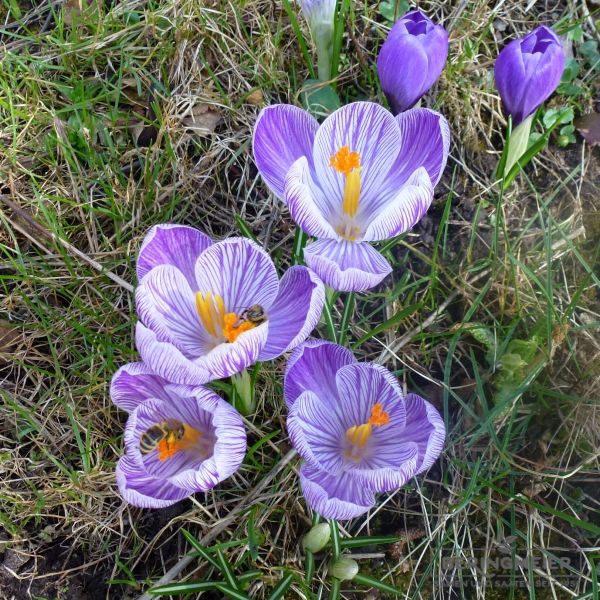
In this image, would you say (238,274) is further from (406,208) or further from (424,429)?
(424,429)

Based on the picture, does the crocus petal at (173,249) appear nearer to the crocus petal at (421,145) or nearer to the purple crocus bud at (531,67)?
the crocus petal at (421,145)

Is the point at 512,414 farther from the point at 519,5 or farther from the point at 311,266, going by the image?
the point at 519,5

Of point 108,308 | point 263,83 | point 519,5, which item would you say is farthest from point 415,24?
point 108,308

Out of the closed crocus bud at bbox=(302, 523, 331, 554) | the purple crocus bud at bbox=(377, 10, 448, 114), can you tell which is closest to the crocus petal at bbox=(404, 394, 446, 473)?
the closed crocus bud at bbox=(302, 523, 331, 554)

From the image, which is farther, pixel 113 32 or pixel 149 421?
pixel 113 32

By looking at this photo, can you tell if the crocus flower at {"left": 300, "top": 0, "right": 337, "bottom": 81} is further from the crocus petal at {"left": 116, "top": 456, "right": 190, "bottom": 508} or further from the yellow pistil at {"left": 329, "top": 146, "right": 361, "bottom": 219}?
the crocus petal at {"left": 116, "top": 456, "right": 190, "bottom": 508}

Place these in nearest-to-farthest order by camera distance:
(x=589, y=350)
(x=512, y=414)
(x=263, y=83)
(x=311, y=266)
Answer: (x=311, y=266) < (x=512, y=414) < (x=589, y=350) < (x=263, y=83)

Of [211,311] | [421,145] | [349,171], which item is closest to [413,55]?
[421,145]
